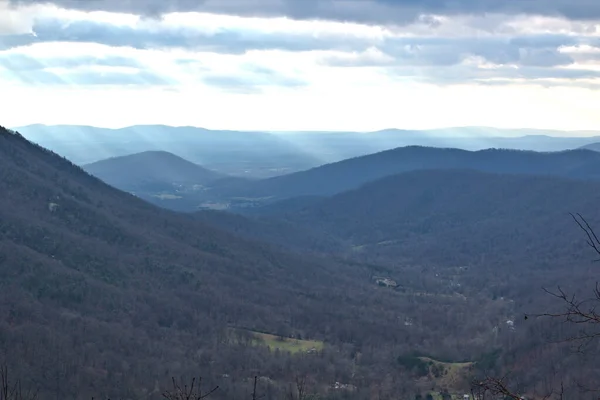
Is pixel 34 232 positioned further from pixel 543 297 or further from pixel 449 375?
pixel 543 297

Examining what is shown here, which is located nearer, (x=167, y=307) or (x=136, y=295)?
(x=136, y=295)

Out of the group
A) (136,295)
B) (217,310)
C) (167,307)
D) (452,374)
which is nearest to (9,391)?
(452,374)

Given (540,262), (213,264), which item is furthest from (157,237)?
(540,262)

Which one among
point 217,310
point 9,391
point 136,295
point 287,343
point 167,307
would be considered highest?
point 9,391

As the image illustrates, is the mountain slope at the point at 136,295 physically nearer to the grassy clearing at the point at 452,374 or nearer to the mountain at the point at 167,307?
the mountain at the point at 167,307

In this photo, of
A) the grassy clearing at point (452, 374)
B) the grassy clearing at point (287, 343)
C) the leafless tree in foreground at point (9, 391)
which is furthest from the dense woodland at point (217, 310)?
the leafless tree in foreground at point (9, 391)

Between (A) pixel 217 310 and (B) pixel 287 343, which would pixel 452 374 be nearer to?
(B) pixel 287 343
